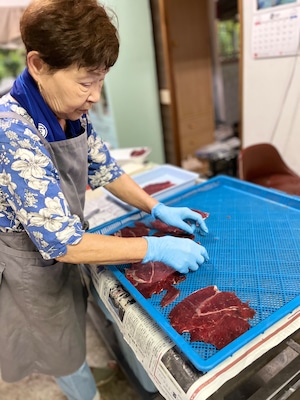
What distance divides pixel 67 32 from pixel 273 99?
1.63 metres

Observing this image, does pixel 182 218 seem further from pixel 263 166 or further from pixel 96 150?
pixel 263 166

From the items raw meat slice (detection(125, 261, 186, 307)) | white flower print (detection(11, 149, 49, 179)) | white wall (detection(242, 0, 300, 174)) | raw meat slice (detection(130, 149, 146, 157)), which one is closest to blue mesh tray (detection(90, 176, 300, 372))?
raw meat slice (detection(125, 261, 186, 307))

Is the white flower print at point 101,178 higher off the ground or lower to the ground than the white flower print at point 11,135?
lower

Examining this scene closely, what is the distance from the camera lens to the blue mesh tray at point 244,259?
752 mm

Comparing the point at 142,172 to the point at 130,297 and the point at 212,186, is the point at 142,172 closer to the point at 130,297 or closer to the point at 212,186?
the point at 212,186

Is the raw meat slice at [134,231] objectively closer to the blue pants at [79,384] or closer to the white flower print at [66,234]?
the white flower print at [66,234]

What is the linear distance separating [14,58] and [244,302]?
307 centimetres

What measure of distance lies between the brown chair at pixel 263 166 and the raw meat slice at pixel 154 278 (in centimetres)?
117

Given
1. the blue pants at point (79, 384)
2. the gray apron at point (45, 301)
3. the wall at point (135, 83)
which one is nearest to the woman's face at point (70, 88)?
the gray apron at point (45, 301)

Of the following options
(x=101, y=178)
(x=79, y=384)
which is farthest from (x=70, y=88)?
(x=79, y=384)

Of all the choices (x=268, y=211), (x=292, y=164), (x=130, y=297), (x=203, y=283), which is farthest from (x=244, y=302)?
(x=292, y=164)

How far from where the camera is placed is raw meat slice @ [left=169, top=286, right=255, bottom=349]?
75cm

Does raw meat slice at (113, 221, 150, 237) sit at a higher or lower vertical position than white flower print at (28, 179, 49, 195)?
lower

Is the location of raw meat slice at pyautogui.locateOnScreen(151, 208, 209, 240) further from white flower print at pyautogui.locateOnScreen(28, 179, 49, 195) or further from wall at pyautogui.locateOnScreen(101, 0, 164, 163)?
wall at pyautogui.locateOnScreen(101, 0, 164, 163)
